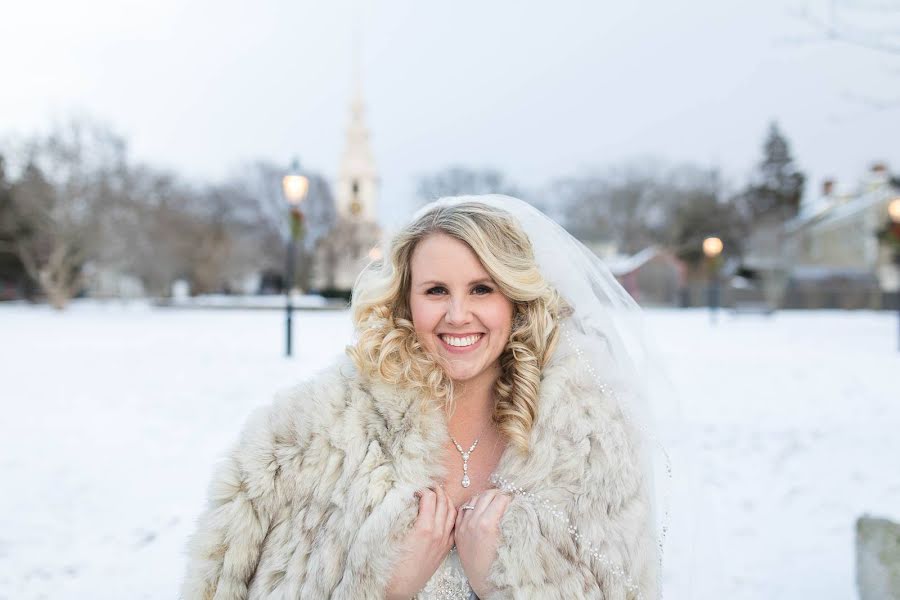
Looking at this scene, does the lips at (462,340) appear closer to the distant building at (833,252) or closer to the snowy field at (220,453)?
the snowy field at (220,453)

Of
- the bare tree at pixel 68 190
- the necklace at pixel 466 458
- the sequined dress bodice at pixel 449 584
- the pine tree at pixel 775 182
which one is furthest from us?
the pine tree at pixel 775 182

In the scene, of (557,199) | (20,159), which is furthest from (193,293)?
(557,199)

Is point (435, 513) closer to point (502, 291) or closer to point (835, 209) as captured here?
point (502, 291)

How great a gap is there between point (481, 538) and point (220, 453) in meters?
1.79

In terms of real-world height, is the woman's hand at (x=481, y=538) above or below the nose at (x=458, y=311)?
below

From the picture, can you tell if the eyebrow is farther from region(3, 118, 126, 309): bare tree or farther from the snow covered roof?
the snow covered roof

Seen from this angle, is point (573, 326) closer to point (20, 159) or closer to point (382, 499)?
point (382, 499)

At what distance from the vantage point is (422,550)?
1.97 metres

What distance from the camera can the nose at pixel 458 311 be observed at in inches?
82.8

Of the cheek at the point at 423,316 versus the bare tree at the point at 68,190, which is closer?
the cheek at the point at 423,316

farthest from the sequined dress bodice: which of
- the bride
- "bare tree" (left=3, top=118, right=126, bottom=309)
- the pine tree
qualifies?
the pine tree

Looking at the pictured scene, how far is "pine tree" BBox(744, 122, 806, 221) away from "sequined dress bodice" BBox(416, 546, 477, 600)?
64.0 metres

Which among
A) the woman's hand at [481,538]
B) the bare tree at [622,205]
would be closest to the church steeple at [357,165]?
the bare tree at [622,205]

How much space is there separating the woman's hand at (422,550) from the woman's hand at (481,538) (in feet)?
0.19
